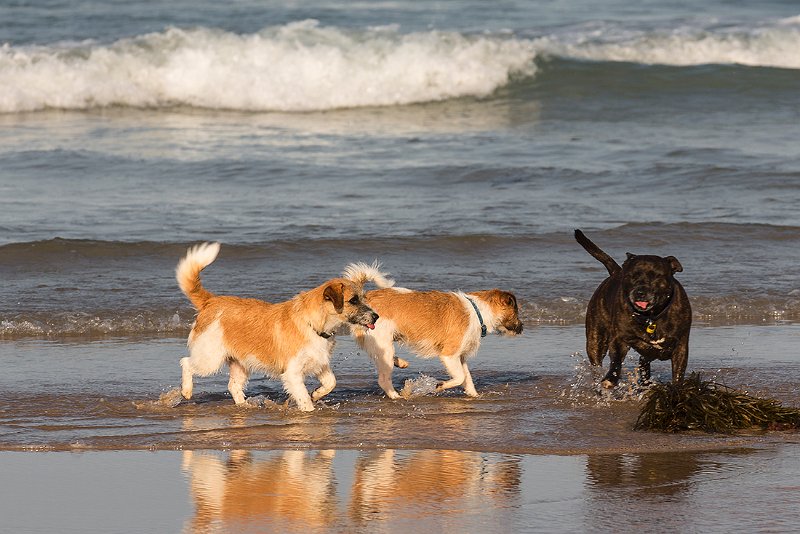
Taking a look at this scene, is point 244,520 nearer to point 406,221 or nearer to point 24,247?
point 24,247

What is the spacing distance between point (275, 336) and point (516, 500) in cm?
266

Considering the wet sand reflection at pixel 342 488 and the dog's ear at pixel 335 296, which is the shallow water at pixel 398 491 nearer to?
the wet sand reflection at pixel 342 488

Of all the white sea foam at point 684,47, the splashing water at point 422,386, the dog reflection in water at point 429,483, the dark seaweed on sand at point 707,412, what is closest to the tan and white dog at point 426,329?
the splashing water at point 422,386

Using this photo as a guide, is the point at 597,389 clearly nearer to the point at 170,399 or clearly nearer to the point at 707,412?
the point at 707,412

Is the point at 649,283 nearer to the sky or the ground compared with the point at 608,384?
nearer to the sky

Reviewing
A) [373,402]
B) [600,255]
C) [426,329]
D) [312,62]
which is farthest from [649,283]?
[312,62]

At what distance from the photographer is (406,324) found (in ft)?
28.2

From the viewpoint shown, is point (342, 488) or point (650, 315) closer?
point (342, 488)

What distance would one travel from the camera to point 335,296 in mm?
7781

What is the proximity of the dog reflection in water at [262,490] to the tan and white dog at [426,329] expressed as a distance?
6.05ft

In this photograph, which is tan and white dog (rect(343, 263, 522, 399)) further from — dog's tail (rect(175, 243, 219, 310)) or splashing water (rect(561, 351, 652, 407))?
dog's tail (rect(175, 243, 219, 310))

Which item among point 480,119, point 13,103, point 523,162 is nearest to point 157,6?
point 13,103

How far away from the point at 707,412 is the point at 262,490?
8.95 feet

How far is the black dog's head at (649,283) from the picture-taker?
8.12 metres
